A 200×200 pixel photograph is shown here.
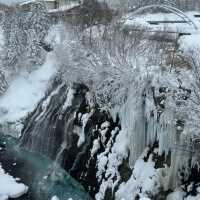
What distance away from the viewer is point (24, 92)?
22.5 meters

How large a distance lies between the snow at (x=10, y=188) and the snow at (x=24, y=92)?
4.79 m

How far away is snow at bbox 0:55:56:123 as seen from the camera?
21312 mm

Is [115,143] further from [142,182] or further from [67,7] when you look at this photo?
[67,7]

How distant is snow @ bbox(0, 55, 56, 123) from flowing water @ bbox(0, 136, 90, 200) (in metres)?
1.90

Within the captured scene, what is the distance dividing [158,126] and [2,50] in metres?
13.4

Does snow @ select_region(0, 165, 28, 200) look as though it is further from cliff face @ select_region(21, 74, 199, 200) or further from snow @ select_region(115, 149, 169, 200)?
snow @ select_region(115, 149, 169, 200)

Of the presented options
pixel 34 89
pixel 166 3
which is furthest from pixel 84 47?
pixel 166 3

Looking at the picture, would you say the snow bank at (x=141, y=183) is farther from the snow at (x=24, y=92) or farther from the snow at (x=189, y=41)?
the snow at (x=24, y=92)

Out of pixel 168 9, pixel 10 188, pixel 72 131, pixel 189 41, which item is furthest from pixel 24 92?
pixel 168 9

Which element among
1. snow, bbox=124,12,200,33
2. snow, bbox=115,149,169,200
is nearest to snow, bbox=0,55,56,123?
snow, bbox=124,12,200,33

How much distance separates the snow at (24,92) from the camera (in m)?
21.3

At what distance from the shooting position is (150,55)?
17469 millimetres

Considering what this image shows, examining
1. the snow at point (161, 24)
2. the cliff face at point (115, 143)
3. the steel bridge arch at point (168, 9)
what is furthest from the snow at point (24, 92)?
the steel bridge arch at point (168, 9)

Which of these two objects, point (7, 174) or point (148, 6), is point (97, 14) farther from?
point (7, 174)
